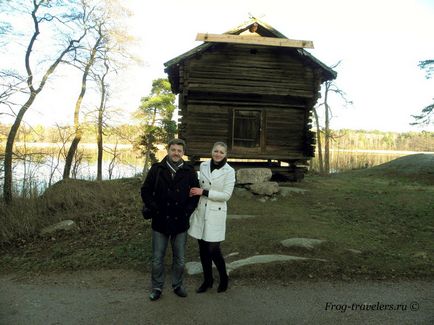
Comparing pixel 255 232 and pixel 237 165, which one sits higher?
pixel 237 165

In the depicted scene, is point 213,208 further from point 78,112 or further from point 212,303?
point 78,112

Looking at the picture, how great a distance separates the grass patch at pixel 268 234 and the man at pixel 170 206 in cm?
123

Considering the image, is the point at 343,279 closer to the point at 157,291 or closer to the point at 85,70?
the point at 157,291

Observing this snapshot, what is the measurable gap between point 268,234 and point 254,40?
8.08 metres

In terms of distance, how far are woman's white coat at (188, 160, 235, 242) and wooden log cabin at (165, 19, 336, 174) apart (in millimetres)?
9145

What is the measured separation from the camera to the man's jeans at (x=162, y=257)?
4.97 metres

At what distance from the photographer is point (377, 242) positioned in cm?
768

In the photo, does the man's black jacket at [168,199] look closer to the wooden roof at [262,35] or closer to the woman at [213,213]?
the woman at [213,213]

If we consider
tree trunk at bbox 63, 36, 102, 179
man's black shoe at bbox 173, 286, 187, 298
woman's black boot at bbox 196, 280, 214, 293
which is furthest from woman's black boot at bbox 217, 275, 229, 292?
tree trunk at bbox 63, 36, 102, 179

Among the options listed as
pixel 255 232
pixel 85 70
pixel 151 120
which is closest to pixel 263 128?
pixel 255 232

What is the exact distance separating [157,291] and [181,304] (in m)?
0.40

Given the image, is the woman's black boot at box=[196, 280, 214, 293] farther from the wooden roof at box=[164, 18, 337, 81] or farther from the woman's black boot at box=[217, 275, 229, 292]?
the wooden roof at box=[164, 18, 337, 81]

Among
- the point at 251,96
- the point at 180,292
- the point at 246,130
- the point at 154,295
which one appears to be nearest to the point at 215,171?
the point at 180,292

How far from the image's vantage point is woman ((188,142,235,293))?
5.04m
